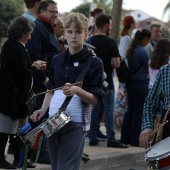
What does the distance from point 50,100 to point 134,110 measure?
410 cm

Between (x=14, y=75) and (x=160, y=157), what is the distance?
2.97m

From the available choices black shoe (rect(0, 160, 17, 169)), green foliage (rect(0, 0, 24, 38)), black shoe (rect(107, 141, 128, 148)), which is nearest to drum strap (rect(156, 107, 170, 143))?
black shoe (rect(0, 160, 17, 169))

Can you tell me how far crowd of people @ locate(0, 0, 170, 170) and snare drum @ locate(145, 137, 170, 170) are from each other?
0.39 metres

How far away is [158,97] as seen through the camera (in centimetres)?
457

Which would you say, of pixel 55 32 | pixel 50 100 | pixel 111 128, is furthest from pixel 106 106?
pixel 50 100

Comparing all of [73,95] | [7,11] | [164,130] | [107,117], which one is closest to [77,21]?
[73,95]

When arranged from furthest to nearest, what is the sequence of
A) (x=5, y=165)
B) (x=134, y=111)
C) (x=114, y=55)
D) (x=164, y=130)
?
1. (x=134, y=111)
2. (x=114, y=55)
3. (x=5, y=165)
4. (x=164, y=130)

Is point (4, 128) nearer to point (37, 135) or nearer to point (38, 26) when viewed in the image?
point (38, 26)

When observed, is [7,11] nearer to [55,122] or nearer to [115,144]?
[115,144]

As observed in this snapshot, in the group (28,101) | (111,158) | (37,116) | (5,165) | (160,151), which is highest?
(160,151)

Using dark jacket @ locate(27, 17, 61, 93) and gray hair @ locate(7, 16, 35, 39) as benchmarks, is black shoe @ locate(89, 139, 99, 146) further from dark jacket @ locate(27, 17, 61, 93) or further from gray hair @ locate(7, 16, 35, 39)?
gray hair @ locate(7, 16, 35, 39)

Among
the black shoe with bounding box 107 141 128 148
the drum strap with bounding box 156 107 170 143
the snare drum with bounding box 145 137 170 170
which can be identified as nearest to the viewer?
the snare drum with bounding box 145 137 170 170

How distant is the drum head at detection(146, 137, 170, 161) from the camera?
12.2 feet

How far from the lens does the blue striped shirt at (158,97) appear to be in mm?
4436
